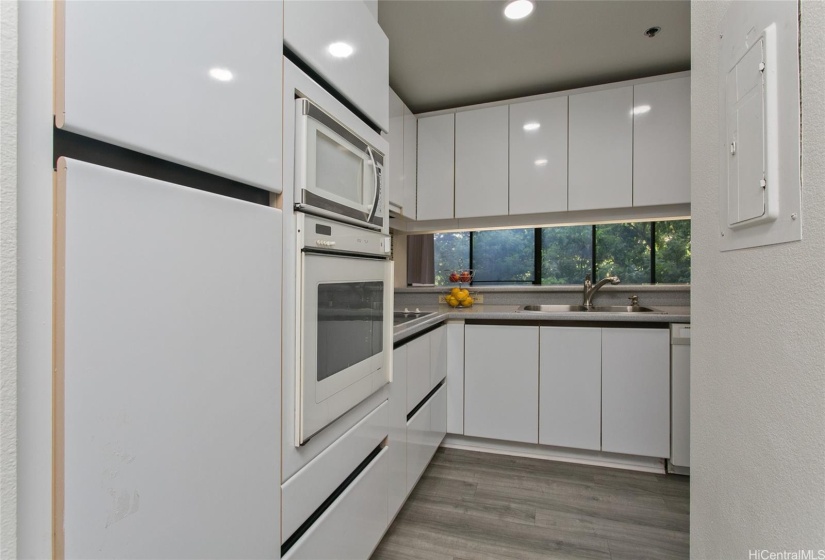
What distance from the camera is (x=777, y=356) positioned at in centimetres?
62

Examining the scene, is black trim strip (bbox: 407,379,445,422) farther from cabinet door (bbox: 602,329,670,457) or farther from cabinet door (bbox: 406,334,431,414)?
cabinet door (bbox: 602,329,670,457)

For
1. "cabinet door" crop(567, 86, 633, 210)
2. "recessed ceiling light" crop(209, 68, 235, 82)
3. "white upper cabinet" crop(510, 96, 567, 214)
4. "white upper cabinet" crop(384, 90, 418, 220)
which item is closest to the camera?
"recessed ceiling light" crop(209, 68, 235, 82)

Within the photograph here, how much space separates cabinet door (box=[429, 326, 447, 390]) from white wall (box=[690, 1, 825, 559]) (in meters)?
1.43

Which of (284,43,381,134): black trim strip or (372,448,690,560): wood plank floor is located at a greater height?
(284,43,381,134): black trim strip

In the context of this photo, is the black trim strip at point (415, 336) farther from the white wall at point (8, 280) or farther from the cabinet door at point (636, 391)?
the white wall at point (8, 280)

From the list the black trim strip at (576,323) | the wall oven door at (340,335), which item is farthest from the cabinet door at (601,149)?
the wall oven door at (340,335)

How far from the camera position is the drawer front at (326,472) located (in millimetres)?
970

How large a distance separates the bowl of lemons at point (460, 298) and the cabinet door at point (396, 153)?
0.81 meters

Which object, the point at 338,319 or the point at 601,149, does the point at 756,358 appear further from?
the point at 601,149

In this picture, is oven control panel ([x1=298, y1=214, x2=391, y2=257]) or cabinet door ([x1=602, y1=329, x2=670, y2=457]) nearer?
oven control panel ([x1=298, y1=214, x2=391, y2=257])

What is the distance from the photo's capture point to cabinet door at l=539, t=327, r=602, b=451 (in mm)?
2406

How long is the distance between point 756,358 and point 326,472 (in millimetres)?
1054

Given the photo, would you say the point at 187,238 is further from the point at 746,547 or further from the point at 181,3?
the point at 746,547

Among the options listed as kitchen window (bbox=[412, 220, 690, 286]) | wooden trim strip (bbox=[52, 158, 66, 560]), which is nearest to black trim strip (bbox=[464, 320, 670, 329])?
kitchen window (bbox=[412, 220, 690, 286])
